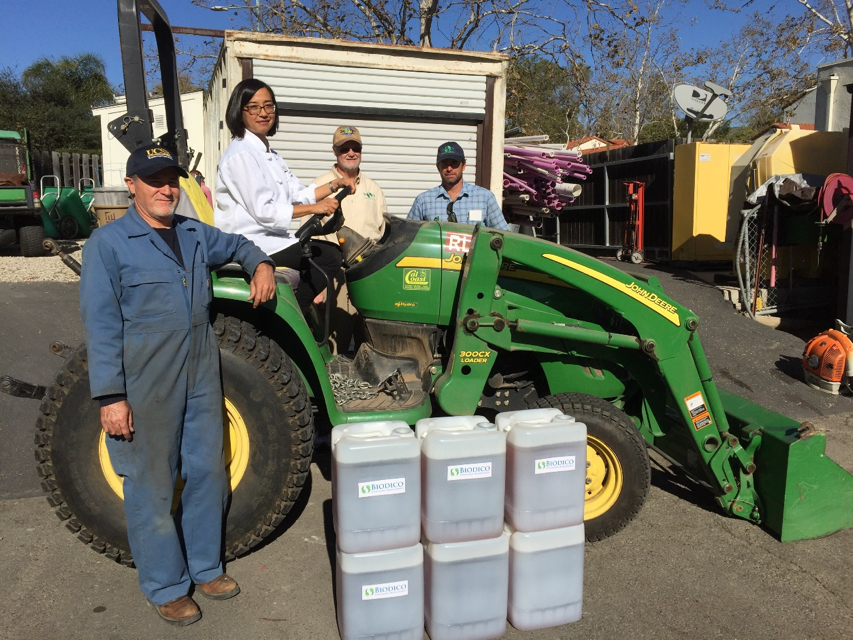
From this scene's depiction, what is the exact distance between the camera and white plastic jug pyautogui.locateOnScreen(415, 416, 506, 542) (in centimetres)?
262

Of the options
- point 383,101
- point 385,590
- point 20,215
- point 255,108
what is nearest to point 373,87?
point 383,101

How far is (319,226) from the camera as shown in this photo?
369 cm

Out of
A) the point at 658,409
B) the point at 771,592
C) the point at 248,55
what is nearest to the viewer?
the point at 771,592

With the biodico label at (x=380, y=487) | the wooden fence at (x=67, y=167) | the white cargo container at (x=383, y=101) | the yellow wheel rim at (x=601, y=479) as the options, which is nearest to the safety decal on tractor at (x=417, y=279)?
the yellow wheel rim at (x=601, y=479)

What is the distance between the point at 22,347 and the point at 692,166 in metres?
10.2

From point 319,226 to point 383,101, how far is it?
17.6 feet

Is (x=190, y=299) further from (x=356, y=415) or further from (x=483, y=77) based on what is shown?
(x=483, y=77)

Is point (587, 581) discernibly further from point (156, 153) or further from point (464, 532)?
point (156, 153)

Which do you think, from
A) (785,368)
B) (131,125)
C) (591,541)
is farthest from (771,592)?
(785,368)

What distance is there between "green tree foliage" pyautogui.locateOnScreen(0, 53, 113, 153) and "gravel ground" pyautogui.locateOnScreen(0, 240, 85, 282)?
1821 cm

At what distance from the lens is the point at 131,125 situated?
3.20 meters

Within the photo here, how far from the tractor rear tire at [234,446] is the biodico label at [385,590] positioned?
750 millimetres

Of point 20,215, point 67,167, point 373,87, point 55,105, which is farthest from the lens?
point 55,105

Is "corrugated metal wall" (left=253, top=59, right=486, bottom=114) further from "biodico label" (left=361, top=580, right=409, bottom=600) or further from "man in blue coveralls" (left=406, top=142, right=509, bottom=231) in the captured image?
"biodico label" (left=361, top=580, right=409, bottom=600)
